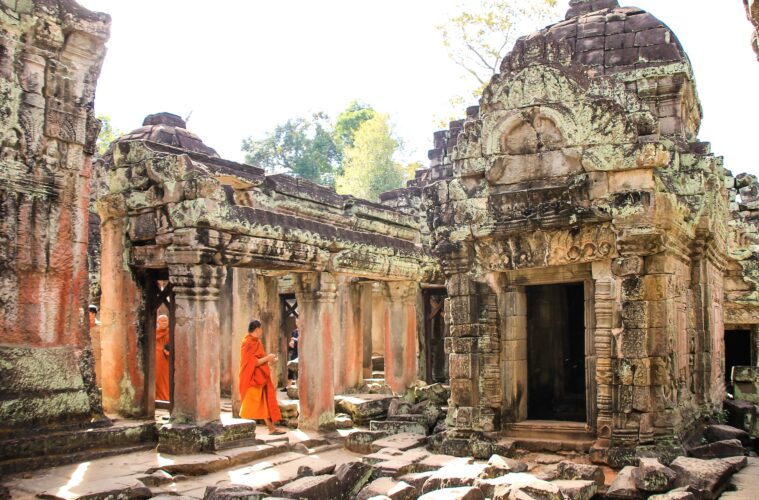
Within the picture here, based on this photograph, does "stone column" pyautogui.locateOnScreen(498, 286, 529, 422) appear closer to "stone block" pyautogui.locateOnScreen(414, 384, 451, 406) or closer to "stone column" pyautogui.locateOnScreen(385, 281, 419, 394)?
"stone block" pyautogui.locateOnScreen(414, 384, 451, 406)

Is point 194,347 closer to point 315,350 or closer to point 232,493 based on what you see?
point 315,350

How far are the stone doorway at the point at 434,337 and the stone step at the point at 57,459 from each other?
920cm

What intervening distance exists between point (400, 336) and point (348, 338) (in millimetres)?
1092

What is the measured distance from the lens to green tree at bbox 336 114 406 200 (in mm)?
34781

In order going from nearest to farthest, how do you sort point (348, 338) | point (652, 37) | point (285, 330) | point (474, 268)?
point (474, 268) < point (652, 37) < point (348, 338) < point (285, 330)

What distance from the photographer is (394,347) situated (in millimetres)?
13891

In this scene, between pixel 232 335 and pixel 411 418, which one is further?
pixel 232 335

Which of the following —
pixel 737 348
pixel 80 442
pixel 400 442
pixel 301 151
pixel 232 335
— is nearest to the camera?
pixel 80 442

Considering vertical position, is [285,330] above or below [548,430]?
above

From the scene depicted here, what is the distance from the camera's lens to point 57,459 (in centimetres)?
724

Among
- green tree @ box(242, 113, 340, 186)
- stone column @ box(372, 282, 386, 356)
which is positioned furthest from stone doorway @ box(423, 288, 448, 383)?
green tree @ box(242, 113, 340, 186)

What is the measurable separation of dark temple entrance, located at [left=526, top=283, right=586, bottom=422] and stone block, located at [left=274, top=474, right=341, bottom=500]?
10.0ft

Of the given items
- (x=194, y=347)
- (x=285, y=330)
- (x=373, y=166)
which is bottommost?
(x=285, y=330)

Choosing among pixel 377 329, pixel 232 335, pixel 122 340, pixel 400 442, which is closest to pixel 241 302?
pixel 232 335
